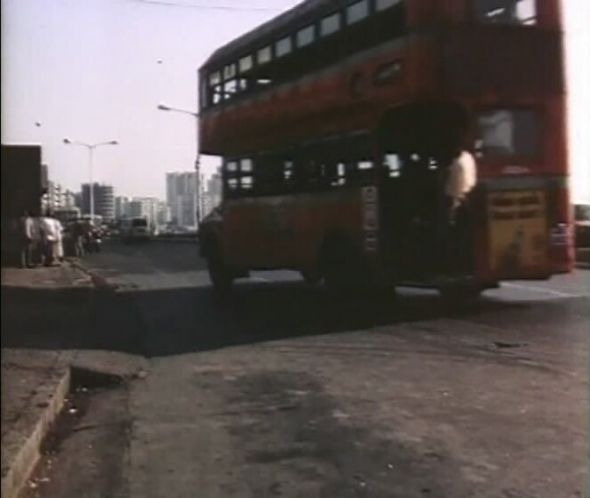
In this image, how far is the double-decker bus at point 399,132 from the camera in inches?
79.4

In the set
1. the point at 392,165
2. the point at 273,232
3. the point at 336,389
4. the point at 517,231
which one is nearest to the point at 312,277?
the point at 273,232

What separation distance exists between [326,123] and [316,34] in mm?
245

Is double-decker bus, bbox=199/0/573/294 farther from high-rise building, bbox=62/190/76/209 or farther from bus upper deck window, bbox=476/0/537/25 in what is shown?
high-rise building, bbox=62/190/76/209

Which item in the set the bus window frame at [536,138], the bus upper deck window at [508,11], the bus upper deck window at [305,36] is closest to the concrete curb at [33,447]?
the bus upper deck window at [305,36]

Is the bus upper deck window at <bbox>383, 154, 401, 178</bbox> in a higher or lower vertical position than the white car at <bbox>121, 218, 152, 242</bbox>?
higher

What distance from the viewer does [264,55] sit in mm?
1893

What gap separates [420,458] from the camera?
140 inches

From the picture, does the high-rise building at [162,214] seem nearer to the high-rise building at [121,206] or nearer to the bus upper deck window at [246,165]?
the high-rise building at [121,206]

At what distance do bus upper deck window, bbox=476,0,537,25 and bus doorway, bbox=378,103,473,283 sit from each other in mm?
241

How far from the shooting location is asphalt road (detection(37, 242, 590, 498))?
313 centimetres

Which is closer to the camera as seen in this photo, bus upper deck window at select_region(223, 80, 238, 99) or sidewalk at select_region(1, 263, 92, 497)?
sidewalk at select_region(1, 263, 92, 497)

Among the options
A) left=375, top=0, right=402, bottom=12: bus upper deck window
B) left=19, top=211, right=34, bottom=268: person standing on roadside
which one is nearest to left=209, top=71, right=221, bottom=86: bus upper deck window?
left=19, top=211, right=34, bottom=268: person standing on roadside

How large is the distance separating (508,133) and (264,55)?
1083 millimetres

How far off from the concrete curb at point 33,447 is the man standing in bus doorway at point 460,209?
1106 millimetres
